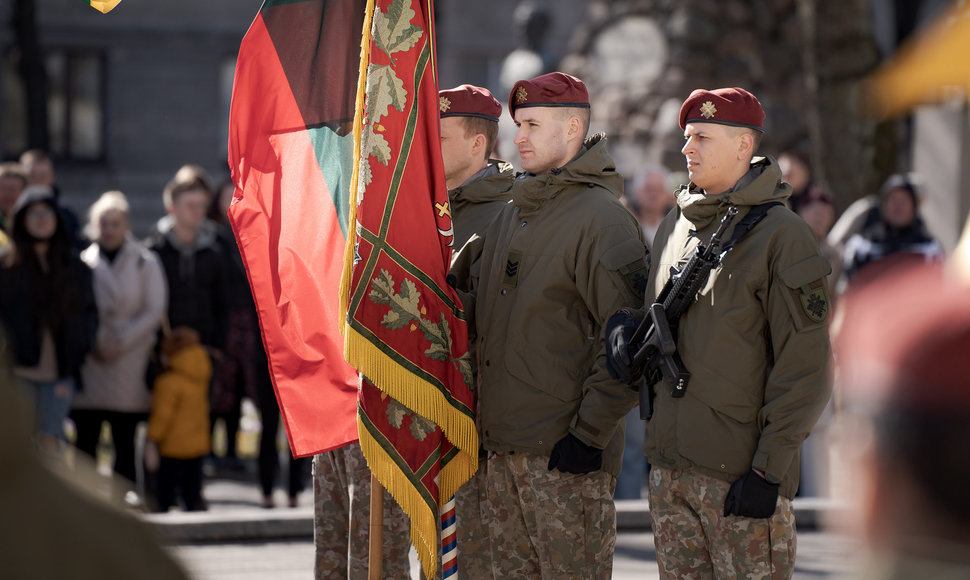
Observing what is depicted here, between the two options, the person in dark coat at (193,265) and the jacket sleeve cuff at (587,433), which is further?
the person in dark coat at (193,265)

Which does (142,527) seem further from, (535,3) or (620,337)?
(535,3)

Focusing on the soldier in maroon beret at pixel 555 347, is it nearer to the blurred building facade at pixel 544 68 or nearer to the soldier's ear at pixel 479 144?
the soldier's ear at pixel 479 144

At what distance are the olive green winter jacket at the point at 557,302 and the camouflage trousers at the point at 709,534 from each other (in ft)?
1.01

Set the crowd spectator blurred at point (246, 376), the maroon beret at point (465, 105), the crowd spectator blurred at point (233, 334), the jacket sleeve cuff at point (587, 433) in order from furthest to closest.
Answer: the crowd spectator blurred at point (233, 334) → the crowd spectator blurred at point (246, 376) → the maroon beret at point (465, 105) → the jacket sleeve cuff at point (587, 433)

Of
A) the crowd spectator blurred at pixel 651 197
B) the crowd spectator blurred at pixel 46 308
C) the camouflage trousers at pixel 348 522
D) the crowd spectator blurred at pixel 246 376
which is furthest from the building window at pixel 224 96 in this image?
the camouflage trousers at pixel 348 522

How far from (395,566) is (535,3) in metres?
21.5

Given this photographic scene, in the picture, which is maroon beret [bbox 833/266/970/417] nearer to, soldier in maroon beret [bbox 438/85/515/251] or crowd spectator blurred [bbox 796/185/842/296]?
soldier in maroon beret [bbox 438/85/515/251]

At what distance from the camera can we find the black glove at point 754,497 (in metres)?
3.97

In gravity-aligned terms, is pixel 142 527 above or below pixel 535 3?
below

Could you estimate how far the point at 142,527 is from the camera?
1.40 meters

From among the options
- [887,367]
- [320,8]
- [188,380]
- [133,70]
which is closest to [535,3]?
[133,70]

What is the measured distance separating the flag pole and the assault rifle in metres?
1.01

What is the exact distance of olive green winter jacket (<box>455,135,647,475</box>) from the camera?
454 cm

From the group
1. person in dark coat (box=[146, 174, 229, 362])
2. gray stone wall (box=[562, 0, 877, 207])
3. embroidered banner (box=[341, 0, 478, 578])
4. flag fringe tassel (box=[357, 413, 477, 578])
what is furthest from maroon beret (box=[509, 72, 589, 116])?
gray stone wall (box=[562, 0, 877, 207])
